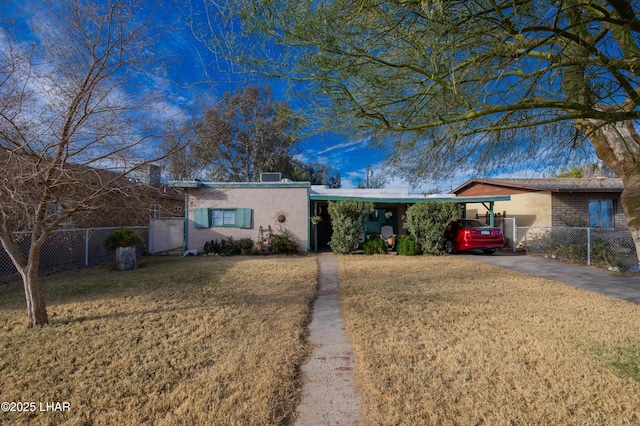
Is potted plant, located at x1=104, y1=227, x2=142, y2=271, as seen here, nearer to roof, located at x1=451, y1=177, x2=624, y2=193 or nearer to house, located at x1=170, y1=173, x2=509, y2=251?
house, located at x1=170, y1=173, x2=509, y2=251

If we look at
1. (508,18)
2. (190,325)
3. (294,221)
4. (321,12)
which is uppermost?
(321,12)

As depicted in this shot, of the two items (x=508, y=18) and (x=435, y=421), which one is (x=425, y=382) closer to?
(x=435, y=421)

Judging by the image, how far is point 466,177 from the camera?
458 centimetres

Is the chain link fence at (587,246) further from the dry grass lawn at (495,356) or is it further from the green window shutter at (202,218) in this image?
the green window shutter at (202,218)

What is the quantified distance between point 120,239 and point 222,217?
12.9ft

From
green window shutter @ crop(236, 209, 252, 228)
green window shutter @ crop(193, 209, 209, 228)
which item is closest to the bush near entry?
green window shutter @ crop(236, 209, 252, 228)

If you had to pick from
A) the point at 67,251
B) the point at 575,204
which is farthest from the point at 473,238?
the point at 67,251

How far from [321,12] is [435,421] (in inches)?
137

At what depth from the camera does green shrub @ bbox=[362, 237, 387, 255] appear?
40.3 feet

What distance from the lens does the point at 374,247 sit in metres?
12.4

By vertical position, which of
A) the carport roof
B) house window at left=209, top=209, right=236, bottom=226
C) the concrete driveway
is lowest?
the concrete driveway

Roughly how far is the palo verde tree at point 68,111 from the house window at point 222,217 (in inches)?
336

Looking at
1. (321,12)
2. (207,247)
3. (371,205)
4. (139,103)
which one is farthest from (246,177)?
(321,12)

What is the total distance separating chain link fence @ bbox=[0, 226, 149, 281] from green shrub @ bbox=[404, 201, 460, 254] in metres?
10.4
